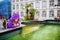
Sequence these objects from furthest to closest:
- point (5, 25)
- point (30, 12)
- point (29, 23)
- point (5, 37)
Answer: point (30, 12) → point (29, 23) → point (5, 25) → point (5, 37)

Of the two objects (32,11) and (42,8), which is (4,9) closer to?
(32,11)

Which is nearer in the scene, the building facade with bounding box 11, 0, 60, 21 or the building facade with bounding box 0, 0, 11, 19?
the building facade with bounding box 0, 0, 11, 19

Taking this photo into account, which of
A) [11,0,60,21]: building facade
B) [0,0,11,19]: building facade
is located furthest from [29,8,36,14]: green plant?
[0,0,11,19]: building facade

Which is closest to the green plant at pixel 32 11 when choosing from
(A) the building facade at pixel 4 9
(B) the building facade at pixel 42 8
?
(B) the building facade at pixel 42 8

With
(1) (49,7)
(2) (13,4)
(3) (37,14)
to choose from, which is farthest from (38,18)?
(2) (13,4)

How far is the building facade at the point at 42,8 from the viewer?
20.9ft

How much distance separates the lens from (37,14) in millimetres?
6383

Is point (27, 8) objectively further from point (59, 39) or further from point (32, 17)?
point (59, 39)

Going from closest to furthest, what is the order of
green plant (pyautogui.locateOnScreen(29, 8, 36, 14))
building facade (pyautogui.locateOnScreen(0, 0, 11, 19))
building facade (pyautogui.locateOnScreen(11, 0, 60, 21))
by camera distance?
building facade (pyautogui.locateOnScreen(0, 0, 11, 19)), green plant (pyautogui.locateOnScreen(29, 8, 36, 14)), building facade (pyautogui.locateOnScreen(11, 0, 60, 21))

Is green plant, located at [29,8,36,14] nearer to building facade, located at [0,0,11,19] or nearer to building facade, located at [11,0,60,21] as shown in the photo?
building facade, located at [11,0,60,21]

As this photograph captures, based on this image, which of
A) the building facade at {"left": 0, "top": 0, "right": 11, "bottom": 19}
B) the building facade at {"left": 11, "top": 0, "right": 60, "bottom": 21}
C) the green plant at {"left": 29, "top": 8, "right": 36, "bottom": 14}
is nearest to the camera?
the building facade at {"left": 0, "top": 0, "right": 11, "bottom": 19}

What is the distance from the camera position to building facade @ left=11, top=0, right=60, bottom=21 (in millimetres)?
6370

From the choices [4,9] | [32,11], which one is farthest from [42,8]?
[4,9]

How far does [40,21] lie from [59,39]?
3187 mm
